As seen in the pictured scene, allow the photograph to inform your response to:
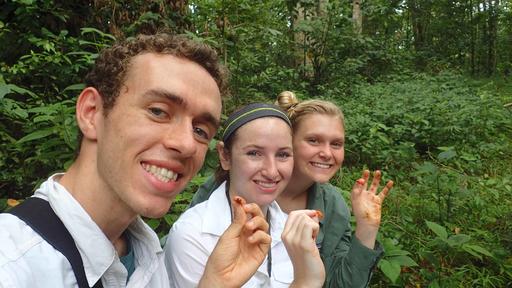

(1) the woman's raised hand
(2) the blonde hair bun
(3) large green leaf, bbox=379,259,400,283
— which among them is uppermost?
(2) the blonde hair bun

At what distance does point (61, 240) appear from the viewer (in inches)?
40.8

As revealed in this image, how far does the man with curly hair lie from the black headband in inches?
26.8

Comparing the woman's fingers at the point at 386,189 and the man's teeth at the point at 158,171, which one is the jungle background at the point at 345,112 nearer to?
the woman's fingers at the point at 386,189

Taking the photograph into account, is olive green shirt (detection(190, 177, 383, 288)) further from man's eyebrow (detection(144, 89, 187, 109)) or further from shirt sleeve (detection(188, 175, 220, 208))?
Result: man's eyebrow (detection(144, 89, 187, 109))

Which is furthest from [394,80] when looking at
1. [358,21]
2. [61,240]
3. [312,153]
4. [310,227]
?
[61,240]

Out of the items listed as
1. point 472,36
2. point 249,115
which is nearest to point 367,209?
point 249,115

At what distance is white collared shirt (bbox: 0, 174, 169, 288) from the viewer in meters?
0.93

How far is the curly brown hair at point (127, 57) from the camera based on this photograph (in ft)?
4.10

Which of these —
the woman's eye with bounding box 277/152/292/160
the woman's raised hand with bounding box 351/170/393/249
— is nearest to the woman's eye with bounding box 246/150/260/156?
the woman's eye with bounding box 277/152/292/160

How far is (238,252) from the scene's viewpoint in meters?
1.30

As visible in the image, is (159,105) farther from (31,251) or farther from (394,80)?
(394,80)

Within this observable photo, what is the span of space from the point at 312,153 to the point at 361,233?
21.2 inches

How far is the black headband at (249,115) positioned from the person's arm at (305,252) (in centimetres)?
65

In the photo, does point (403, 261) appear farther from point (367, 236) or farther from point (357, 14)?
point (357, 14)
